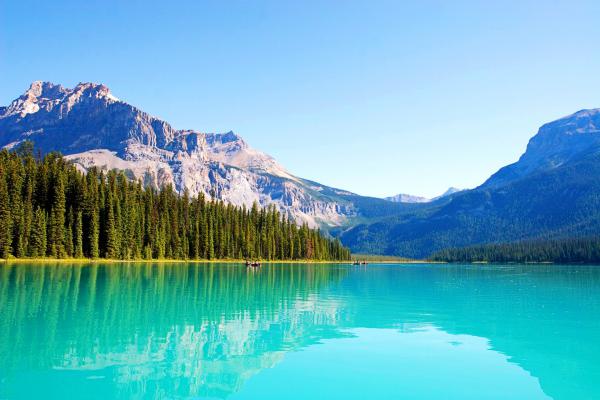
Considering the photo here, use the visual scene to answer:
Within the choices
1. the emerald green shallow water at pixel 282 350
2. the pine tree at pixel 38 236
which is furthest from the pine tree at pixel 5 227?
the emerald green shallow water at pixel 282 350

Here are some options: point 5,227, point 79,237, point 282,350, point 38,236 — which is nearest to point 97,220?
point 79,237

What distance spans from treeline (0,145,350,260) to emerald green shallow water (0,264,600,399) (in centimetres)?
6734

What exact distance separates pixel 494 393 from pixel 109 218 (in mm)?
117175

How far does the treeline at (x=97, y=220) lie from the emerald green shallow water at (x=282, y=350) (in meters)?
67.3

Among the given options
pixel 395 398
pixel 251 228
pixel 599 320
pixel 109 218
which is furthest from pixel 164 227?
pixel 395 398

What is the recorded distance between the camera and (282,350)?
23.9 meters

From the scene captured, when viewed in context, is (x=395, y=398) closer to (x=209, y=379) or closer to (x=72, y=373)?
(x=209, y=379)

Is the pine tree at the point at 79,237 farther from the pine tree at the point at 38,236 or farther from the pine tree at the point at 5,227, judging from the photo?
the pine tree at the point at 5,227

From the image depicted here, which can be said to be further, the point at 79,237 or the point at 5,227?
the point at 79,237

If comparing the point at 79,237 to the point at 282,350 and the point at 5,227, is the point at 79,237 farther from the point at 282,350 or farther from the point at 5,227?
the point at 282,350

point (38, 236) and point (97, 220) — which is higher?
point (97, 220)

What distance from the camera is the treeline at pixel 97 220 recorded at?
102750mm

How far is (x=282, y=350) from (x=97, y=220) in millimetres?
104505

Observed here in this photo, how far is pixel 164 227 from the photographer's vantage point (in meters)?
145
